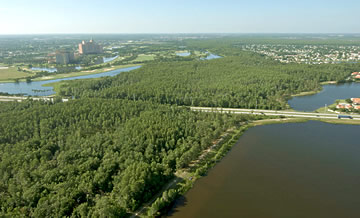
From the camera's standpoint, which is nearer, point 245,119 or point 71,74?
point 245,119

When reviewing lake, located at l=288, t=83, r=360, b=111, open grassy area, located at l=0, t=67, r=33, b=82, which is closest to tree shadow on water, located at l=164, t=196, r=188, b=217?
lake, located at l=288, t=83, r=360, b=111

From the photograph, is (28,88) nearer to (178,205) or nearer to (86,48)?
(178,205)

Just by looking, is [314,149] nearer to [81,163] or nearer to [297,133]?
[297,133]

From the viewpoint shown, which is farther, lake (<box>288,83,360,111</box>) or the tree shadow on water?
lake (<box>288,83,360,111</box>)

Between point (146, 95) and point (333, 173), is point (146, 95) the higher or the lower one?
the higher one

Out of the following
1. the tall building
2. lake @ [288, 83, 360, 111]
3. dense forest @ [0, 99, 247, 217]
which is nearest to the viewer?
dense forest @ [0, 99, 247, 217]

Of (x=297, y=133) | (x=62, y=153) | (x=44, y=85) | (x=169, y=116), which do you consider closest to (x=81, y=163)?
(x=62, y=153)

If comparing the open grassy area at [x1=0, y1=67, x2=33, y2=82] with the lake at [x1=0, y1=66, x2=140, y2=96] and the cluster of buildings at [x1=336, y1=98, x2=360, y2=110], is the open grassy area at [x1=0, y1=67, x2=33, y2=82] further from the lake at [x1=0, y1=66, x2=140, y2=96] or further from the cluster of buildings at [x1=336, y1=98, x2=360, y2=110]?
the cluster of buildings at [x1=336, y1=98, x2=360, y2=110]
